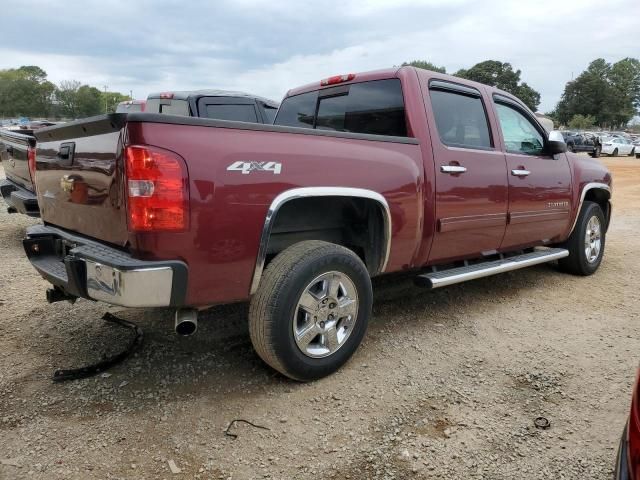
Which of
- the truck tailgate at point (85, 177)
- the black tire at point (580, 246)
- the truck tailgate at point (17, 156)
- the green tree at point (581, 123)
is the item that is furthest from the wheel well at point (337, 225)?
the green tree at point (581, 123)

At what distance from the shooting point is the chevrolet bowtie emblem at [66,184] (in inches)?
116

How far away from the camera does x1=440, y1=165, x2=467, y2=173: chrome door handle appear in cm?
364

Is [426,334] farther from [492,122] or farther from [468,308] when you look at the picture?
[492,122]

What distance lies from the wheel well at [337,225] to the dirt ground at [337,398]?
0.70m

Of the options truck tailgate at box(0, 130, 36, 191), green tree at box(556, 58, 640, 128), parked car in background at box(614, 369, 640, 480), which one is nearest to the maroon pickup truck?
parked car in background at box(614, 369, 640, 480)

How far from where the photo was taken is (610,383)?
3094 millimetres

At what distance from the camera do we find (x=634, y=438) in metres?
1.46

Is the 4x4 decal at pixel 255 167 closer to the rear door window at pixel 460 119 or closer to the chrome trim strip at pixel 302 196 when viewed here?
the chrome trim strip at pixel 302 196

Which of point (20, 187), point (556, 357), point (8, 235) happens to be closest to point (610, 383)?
point (556, 357)

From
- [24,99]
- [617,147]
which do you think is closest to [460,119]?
[617,147]

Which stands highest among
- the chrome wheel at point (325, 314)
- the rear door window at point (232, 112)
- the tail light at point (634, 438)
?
the rear door window at point (232, 112)

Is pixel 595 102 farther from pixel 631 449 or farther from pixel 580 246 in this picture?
pixel 631 449

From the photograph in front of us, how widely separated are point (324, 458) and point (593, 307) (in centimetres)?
318

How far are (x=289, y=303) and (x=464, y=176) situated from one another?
5.92 ft
